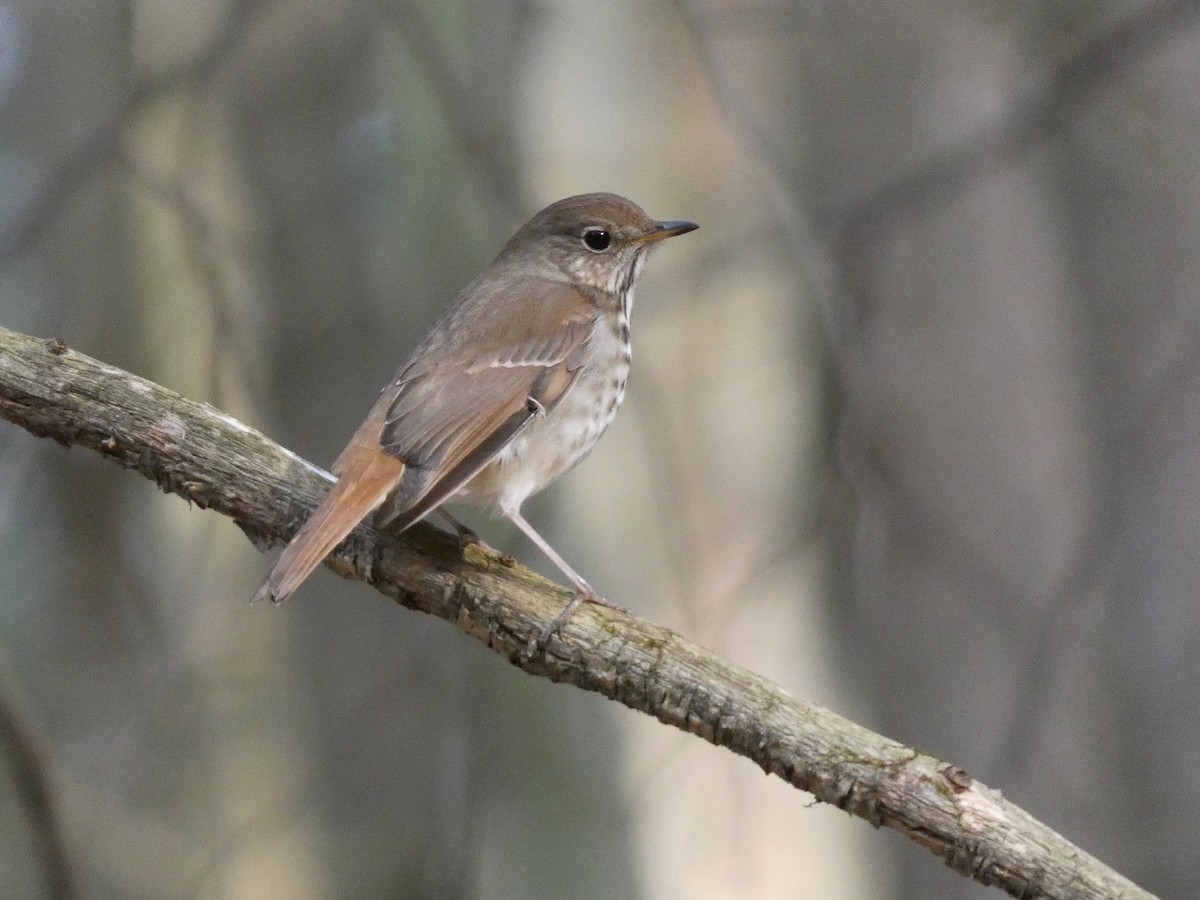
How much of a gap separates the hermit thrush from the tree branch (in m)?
0.06

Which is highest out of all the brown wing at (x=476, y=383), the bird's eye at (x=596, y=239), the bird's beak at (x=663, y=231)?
the bird's beak at (x=663, y=231)

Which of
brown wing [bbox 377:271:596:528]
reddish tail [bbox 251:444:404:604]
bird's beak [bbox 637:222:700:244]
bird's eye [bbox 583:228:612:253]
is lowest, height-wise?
reddish tail [bbox 251:444:404:604]

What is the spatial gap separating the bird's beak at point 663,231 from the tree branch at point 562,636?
0.80 metres

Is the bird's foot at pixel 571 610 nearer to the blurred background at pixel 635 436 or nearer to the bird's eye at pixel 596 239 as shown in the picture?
the bird's eye at pixel 596 239

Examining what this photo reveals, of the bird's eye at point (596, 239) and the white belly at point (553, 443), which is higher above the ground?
the bird's eye at point (596, 239)

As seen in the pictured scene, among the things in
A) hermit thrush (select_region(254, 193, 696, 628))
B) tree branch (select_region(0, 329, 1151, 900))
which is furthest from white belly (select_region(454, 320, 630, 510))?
tree branch (select_region(0, 329, 1151, 900))

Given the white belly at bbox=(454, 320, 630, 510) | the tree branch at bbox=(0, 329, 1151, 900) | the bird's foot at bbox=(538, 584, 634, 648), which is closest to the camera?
the tree branch at bbox=(0, 329, 1151, 900)

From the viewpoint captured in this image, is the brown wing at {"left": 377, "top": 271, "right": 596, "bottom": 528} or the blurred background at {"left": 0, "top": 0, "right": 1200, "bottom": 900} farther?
the blurred background at {"left": 0, "top": 0, "right": 1200, "bottom": 900}

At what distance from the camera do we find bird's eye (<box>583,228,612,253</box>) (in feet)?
7.55

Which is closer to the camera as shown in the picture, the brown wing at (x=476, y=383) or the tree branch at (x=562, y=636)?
the tree branch at (x=562, y=636)

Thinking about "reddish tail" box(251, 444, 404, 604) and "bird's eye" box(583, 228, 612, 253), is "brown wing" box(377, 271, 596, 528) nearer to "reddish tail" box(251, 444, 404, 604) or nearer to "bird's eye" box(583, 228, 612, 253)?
"reddish tail" box(251, 444, 404, 604)

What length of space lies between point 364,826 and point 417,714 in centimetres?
30

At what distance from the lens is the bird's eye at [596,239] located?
2301mm

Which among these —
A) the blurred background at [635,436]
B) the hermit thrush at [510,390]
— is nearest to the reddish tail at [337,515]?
the hermit thrush at [510,390]
